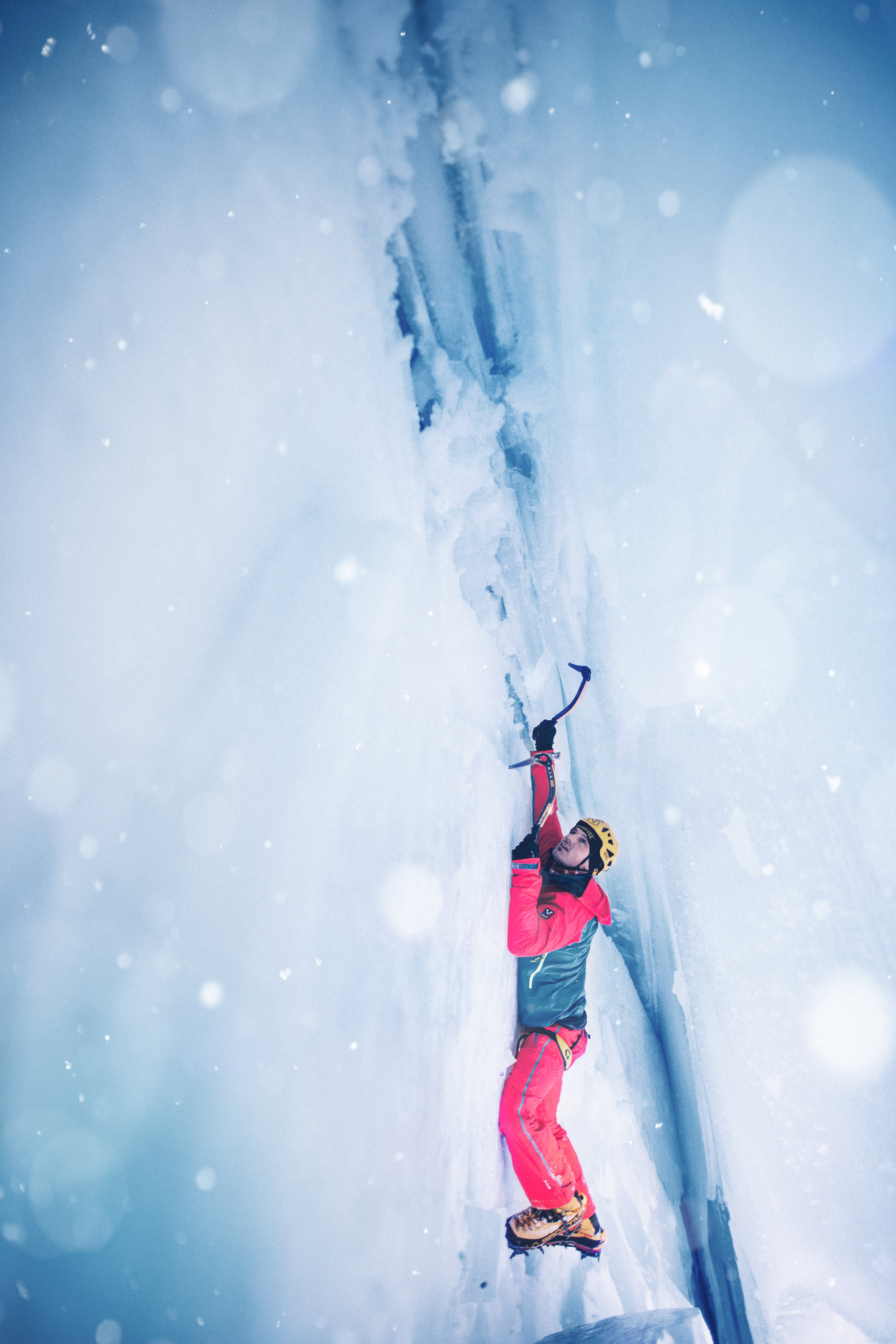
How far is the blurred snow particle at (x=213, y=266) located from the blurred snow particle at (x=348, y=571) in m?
0.57

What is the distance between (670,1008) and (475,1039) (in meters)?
1.13

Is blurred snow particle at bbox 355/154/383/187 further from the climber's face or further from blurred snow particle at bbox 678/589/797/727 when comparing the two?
the climber's face

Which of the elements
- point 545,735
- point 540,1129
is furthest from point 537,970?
point 545,735

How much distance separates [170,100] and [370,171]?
0.46 m

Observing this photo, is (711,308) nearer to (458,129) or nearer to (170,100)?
(458,129)

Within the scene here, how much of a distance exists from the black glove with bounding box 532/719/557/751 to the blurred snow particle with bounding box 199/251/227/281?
146 centimetres

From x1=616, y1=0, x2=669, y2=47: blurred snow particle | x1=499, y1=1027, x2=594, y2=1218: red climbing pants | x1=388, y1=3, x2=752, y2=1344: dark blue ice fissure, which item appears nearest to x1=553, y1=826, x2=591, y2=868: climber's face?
x1=388, y1=3, x2=752, y2=1344: dark blue ice fissure

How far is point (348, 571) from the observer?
1235mm

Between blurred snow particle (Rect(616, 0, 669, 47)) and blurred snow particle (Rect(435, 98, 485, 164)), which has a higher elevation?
blurred snow particle (Rect(616, 0, 669, 47))

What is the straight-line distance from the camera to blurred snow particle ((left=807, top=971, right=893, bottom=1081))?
69.1 inches

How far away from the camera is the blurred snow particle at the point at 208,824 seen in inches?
35.9

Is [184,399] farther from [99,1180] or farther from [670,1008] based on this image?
[670,1008]

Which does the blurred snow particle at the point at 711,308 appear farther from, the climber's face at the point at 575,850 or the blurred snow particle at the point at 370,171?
the climber's face at the point at 575,850

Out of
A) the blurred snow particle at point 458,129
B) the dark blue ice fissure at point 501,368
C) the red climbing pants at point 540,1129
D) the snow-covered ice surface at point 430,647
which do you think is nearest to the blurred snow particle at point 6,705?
the snow-covered ice surface at point 430,647
